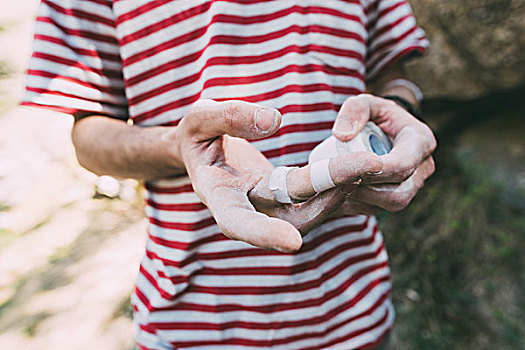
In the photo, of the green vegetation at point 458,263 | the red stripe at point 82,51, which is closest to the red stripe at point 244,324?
the red stripe at point 82,51

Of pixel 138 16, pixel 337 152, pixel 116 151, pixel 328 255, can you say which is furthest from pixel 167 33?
pixel 328 255

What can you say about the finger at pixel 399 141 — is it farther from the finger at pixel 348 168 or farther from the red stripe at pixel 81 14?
the red stripe at pixel 81 14

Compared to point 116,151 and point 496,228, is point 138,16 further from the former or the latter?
point 496,228

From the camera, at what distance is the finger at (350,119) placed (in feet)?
1.96

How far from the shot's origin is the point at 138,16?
65cm

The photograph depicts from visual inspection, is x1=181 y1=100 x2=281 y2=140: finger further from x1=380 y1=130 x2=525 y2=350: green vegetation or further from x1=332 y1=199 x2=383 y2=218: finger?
x1=380 y1=130 x2=525 y2=350: green vegetation

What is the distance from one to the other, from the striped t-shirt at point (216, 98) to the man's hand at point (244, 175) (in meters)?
0.13

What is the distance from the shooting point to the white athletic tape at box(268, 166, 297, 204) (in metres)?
0.52

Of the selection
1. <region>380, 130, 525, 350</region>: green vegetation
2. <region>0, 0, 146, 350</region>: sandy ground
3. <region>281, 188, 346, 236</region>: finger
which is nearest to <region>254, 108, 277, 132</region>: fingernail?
<region>281, 188, 346, 236</region>: finger

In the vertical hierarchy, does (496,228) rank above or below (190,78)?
below

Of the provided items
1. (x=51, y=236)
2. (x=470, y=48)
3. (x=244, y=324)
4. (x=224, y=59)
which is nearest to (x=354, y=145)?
(x=224, y=59)

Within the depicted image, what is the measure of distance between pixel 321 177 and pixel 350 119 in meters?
0.15

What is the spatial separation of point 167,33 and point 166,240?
35 centimetres

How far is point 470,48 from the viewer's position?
1.64 meters
